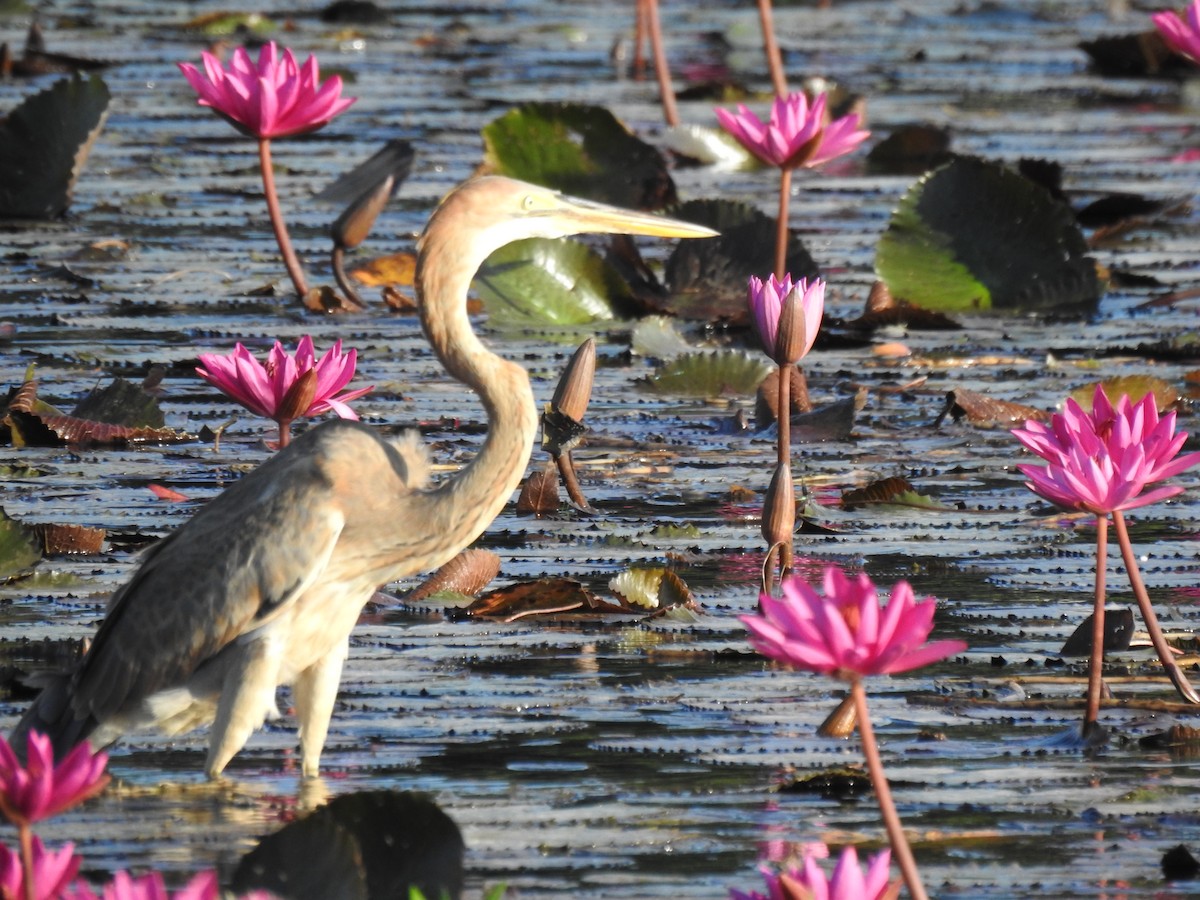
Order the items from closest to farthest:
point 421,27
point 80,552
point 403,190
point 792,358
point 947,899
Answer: point 947,899
point 792,358
point 80,552
point 403,190
point 421,27

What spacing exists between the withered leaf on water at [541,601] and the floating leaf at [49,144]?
3266 mm

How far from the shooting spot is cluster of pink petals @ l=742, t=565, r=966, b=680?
2.36m

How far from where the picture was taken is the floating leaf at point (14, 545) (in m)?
4.20

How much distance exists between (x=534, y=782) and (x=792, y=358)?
106cm

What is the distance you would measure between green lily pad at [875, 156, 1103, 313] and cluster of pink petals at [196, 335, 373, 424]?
2.70 meters

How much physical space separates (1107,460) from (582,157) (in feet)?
13.9

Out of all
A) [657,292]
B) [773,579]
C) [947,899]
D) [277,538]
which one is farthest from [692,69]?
[947,899]

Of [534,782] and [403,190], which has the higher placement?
[403,190]

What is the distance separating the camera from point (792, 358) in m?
4.05

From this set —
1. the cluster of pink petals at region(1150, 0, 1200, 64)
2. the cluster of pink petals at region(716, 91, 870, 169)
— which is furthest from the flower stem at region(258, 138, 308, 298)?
the cluster of pink petals at region(1150, 0, 1200, 64)

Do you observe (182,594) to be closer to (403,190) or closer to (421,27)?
(403,190)

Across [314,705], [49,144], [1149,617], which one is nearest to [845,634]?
[1149,617]

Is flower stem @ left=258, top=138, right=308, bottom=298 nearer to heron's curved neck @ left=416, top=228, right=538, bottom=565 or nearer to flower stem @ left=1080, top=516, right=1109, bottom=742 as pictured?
heron's curved neck @ left=416, top=228, right=538, bottom=565

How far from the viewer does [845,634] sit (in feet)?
7.75
